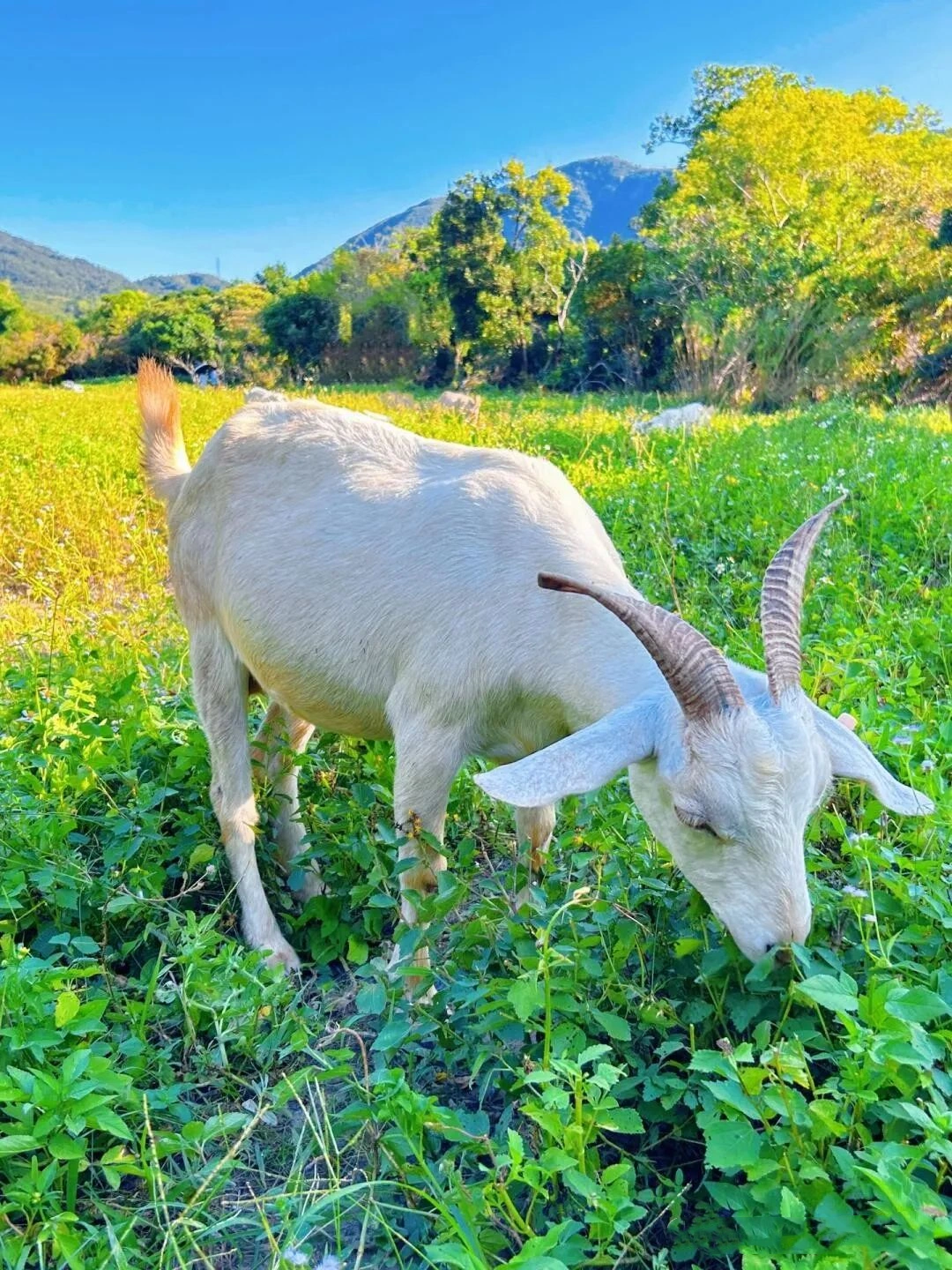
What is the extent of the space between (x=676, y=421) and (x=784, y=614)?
970 centimetres

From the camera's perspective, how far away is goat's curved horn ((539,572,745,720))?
186 cm

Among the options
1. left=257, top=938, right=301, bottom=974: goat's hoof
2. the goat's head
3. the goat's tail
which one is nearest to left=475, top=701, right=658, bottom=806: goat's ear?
the goat's head

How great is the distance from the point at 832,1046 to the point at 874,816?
583mm

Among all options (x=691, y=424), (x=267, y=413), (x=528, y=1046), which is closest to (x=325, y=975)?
(x=528, y=1046)

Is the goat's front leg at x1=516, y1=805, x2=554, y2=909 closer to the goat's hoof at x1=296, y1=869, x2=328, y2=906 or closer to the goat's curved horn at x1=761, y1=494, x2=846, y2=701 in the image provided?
the goat's hoof at x1=296, y1=869, x2=328, y2=906

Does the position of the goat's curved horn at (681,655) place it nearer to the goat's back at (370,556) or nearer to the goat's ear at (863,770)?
the goat's ear at (863,770)

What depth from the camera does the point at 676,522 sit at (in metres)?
5.59

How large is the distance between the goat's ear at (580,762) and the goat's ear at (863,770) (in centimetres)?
41

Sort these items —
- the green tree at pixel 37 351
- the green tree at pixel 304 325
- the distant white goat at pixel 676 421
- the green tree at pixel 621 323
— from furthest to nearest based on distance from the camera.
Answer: the green tree at pixel 37 351 < the green tree at pixel 304 325 < the green tree at pixel 621 323 < the distant white goat at pixel 676 421

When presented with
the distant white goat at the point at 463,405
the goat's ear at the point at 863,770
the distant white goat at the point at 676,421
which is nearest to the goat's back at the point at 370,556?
the goat's ear at the point at 863,770

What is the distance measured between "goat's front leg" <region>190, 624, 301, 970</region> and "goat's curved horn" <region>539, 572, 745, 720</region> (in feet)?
5.55

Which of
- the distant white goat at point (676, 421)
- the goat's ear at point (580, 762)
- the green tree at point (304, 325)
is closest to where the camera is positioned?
the goat's ear at point (580, 762)

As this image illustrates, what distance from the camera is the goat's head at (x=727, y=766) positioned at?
1.79 m

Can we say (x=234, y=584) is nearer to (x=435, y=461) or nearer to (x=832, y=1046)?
(x=435, y=461)
